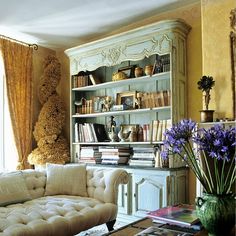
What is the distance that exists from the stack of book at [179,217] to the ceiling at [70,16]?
7.57 ft

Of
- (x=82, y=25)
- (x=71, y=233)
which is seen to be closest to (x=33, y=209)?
(x=71, y=233)

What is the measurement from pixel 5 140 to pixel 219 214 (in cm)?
354

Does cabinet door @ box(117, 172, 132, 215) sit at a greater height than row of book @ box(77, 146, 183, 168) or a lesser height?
lesser

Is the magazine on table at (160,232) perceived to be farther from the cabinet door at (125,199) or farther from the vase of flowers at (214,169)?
the cabinet door at (125,199)

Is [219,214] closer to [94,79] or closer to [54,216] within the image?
[54,216]

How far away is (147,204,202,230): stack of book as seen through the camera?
1771 millimetres

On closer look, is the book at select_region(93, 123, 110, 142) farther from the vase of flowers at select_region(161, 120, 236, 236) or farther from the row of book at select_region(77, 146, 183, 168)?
the vase of flowers at select_region(161, 120, 236, 236)

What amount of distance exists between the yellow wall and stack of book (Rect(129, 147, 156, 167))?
3.10 feet

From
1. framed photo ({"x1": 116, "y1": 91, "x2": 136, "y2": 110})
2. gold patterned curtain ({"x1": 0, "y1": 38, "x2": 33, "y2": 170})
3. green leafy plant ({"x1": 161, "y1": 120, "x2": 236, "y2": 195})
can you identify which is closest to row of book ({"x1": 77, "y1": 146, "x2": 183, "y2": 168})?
framed photo ({"x1": 116, "y1": 91, "x2": 136, "y2": 110})

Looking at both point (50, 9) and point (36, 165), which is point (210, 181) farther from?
point (36, 165)

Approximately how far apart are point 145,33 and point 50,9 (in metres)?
1.13

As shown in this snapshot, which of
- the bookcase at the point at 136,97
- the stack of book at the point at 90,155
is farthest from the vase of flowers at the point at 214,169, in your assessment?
the stack of book at the point at 90,155

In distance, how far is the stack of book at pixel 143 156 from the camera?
363cm

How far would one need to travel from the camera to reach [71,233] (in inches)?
94.4
